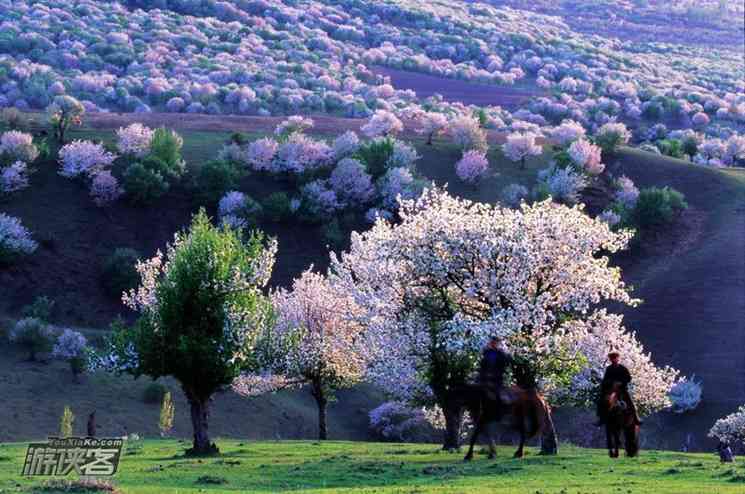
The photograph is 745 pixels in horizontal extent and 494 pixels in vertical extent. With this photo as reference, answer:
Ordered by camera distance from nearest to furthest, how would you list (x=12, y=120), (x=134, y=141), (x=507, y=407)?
(x=507, y=407) < (x=134, y=141) < (x=12, y=120)

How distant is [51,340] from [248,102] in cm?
9205

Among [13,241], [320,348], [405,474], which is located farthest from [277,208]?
[405,474]

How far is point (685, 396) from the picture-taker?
77375 millimetres

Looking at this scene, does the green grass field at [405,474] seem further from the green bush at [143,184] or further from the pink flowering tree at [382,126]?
the pink flowering tree at [382,126]

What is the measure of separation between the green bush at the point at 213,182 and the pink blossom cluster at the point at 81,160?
29.4 ft

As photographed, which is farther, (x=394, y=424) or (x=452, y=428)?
(x=394, y=424)

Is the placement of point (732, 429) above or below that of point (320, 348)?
below

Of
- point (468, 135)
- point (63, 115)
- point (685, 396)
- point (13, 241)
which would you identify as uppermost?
point (468, 135)

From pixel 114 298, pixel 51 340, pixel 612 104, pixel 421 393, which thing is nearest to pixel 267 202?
pixel 114 298

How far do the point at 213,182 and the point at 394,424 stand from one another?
1510 inches

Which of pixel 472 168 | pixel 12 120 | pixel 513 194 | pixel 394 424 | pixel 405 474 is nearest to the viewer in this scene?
pixel 405 474

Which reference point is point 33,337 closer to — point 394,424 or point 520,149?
point 394,424

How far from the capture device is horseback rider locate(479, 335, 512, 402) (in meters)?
32.5

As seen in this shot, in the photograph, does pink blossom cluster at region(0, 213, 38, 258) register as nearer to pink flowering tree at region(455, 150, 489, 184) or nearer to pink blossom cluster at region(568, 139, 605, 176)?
pink flowering tree at region(455, 150, 489, 184)
